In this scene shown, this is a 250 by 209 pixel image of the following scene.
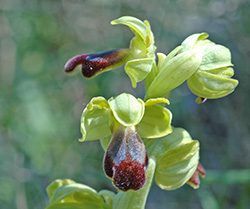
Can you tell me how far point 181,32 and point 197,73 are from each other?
2.65 meters

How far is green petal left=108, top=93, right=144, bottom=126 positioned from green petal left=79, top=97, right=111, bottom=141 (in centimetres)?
7

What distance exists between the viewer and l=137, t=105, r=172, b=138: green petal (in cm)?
169

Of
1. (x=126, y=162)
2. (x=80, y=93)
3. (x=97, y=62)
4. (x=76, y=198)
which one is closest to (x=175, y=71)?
(x=97, y=62)

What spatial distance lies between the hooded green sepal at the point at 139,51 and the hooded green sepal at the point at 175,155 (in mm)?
286

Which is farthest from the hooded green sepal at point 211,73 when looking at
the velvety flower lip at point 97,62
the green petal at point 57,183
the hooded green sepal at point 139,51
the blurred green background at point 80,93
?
the blurred green background at point 80,93

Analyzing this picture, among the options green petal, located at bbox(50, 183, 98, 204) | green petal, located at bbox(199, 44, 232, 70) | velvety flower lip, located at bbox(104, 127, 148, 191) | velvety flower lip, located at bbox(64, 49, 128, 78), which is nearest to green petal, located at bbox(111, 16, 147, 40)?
velvety flower lip, located at bbox(64, 49, 128, 78)

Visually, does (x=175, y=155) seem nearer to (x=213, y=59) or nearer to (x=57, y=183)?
(x=213, y=59)

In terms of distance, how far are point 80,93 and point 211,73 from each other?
8.75 feet

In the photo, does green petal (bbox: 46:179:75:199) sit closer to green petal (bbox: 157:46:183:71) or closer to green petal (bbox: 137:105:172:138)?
green petal (bbox: 137:105:172:138)

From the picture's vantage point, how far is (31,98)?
11.8 ft

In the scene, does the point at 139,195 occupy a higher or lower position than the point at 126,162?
lower

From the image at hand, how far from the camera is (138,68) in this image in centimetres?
169

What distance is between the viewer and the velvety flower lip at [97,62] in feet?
5.92

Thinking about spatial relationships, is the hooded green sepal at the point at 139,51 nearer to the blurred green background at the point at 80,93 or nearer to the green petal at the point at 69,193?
the green petal at the point at 69,193
